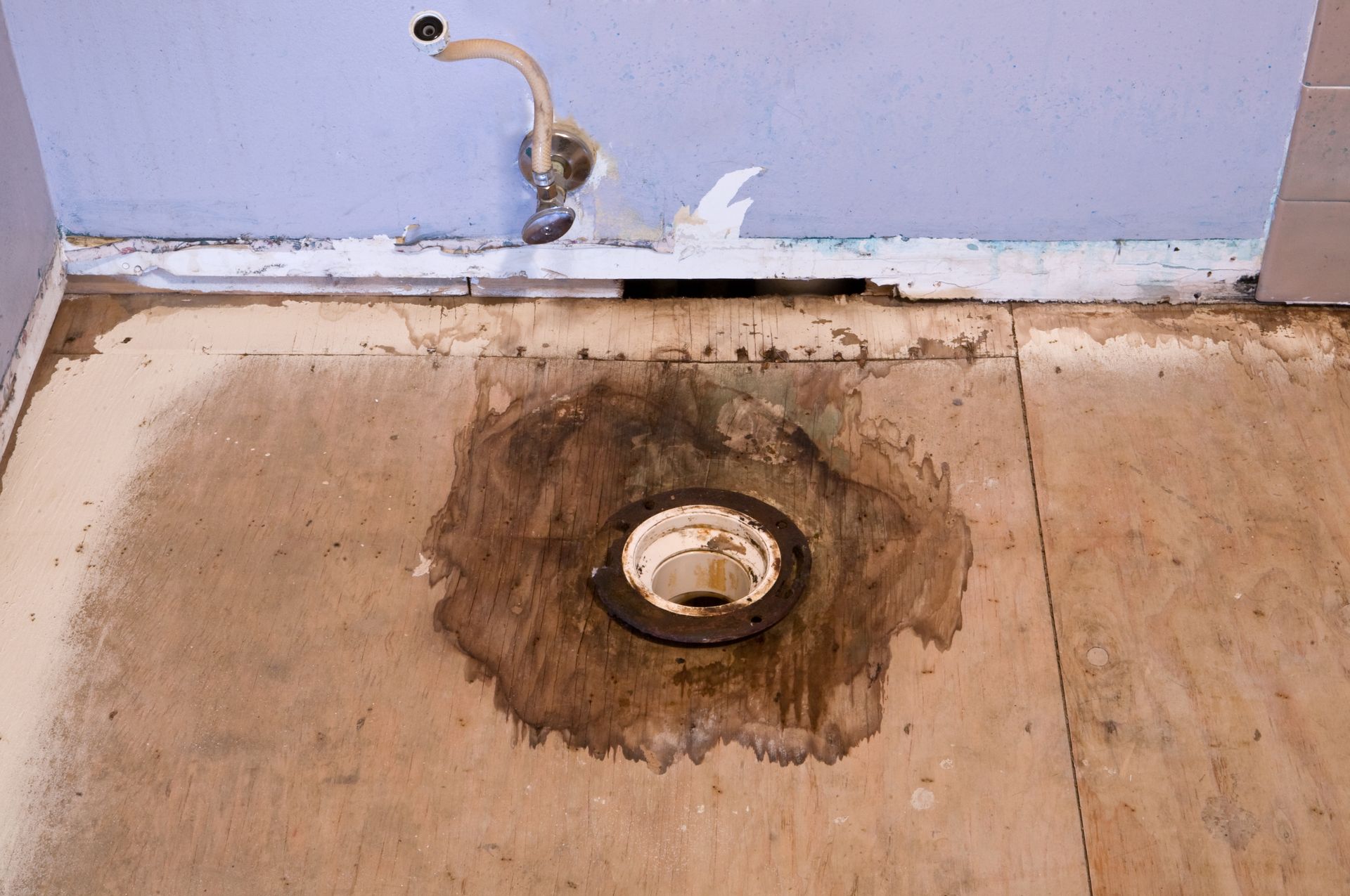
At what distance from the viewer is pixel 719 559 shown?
119 cm

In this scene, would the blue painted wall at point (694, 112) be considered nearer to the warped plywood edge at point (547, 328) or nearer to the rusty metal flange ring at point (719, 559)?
the warped plywood edge at point (547, 328)

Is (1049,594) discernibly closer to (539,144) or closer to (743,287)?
(743,287)

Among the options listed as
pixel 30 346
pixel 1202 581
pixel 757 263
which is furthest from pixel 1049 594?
pixel 30 346

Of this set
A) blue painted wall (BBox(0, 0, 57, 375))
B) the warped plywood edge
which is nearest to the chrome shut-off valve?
the warped plywood edge

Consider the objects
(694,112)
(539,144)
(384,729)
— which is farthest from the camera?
(694,112)

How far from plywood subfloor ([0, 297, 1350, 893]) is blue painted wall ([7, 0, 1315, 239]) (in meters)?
0.12

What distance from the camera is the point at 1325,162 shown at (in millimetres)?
1261

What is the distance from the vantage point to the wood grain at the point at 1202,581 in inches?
37.5

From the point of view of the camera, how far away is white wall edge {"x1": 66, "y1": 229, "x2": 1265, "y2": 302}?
136cm

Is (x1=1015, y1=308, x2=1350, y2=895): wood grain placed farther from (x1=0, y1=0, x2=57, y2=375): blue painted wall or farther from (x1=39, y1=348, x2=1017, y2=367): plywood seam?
(x1=0, y1=0, x2=57, y2=375): blue painted wall

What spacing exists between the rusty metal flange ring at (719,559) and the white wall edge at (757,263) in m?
0.32

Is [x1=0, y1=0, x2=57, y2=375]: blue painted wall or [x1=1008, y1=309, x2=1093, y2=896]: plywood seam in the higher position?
[x1=0, y1=0, x2=57, y2=375]: blue painted wall

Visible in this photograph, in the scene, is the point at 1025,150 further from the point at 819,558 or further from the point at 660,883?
the point at 660,883

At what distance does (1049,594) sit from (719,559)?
316mm
